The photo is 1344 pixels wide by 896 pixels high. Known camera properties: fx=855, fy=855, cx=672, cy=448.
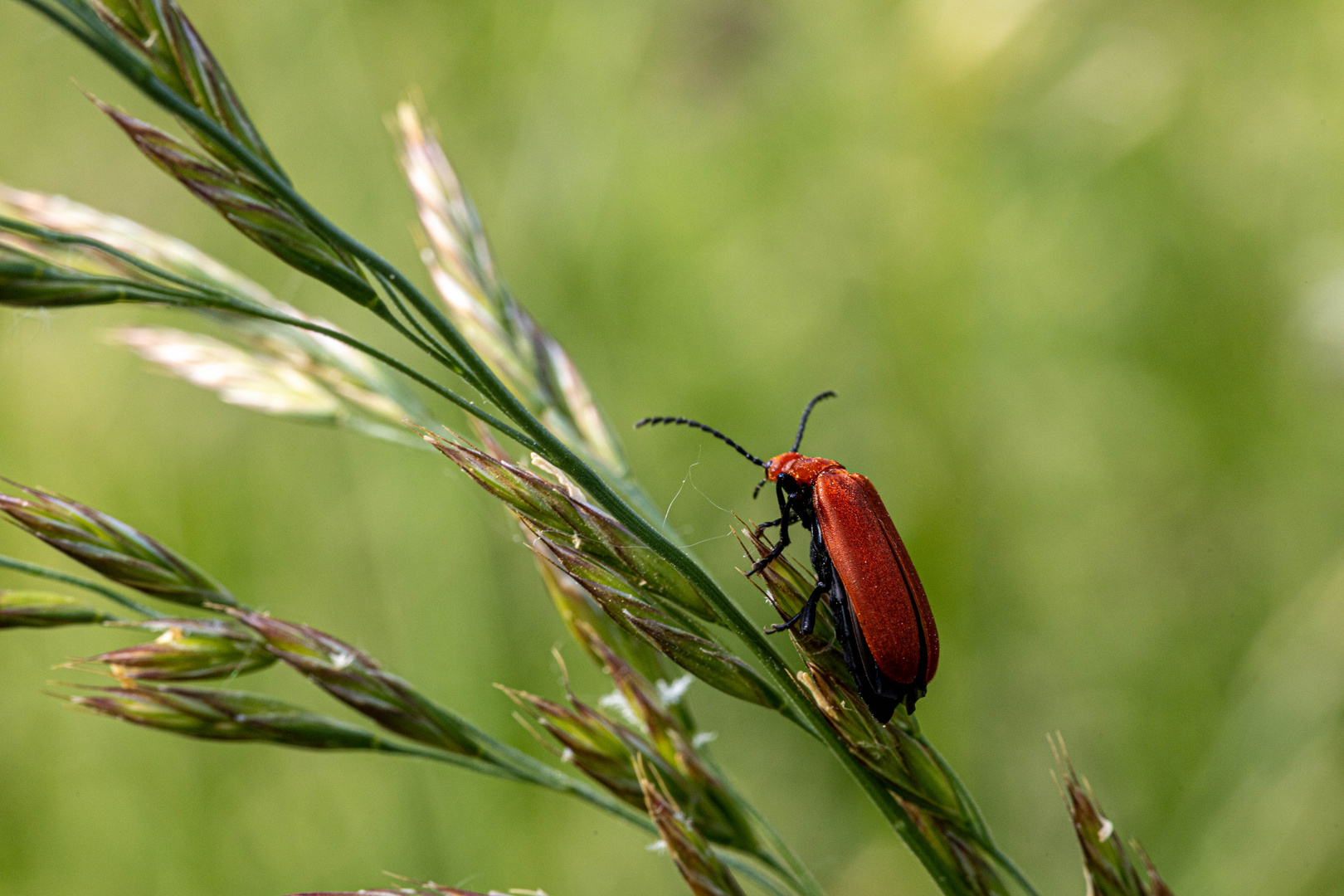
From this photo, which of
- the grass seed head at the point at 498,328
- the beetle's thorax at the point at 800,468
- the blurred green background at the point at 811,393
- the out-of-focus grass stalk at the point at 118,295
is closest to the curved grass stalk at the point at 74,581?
the out-of-focus grass stalk at the point at 118,295

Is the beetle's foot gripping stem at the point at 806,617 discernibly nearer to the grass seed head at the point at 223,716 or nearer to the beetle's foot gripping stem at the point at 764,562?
the beetle's foot gripping stem at the point at 764,562

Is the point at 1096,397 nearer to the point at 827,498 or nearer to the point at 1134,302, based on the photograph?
the point at 1134,302

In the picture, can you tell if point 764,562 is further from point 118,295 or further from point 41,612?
point 41,612

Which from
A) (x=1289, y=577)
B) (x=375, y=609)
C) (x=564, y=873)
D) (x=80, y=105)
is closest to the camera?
(x=564, y=873)

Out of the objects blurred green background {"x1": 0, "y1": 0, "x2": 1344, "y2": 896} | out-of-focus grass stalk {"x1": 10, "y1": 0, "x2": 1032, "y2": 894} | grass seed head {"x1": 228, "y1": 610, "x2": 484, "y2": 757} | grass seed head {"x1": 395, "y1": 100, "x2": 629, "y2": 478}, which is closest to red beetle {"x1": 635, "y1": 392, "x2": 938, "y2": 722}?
grass seed head {"x1": 395, "y1": 100, "x2": 629, "y2": 478}

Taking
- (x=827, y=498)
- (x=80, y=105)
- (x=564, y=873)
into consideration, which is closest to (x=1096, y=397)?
(x=827, y=498)

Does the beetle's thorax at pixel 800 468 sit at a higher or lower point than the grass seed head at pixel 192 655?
higher
